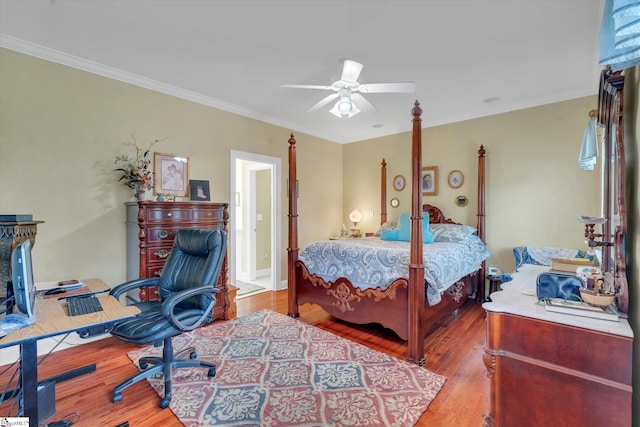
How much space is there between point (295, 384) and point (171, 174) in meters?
2.73

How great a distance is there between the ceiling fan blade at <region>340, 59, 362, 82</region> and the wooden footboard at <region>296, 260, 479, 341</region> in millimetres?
1836

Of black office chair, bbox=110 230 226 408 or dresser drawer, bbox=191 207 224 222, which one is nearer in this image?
black office chair, bbox=110 230 226 408

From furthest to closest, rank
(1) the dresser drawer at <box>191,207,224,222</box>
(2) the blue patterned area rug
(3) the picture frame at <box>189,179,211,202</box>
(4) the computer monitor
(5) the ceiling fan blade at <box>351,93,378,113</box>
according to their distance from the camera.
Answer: (3) the picture frame at <box>189,179,211,202</box>
(1) the dresser drawer at <box>191,207,224,222</box>
(5) the ceiling fan blade at <box>351,93,378,113</box>
(2) the blue patterned area rug
(4) the computer monitor

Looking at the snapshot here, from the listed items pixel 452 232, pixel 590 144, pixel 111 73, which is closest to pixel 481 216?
pixel 452 232

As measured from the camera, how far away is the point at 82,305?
158cm

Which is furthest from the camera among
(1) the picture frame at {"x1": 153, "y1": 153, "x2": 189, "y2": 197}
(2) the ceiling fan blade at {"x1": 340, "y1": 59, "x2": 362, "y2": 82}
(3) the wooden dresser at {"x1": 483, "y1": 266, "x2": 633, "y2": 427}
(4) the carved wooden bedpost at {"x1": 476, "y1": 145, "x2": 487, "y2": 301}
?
(4) the carved wooden bedpost at {"x1": 476, "y1": 145, "x2": 487, "y2": 301}

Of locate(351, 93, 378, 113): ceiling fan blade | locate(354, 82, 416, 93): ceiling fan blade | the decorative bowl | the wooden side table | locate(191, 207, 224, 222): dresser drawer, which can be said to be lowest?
the wooden side table

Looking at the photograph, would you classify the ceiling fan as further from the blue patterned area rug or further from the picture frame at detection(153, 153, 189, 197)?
the blue patterned area rug

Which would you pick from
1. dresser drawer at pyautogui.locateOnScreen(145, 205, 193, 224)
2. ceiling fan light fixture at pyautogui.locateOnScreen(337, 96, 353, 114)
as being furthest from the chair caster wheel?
ceiling fan light fixture at pyautogui.locateOnScreen(337, 96, 353, 114)

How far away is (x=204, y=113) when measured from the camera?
3.76 metres

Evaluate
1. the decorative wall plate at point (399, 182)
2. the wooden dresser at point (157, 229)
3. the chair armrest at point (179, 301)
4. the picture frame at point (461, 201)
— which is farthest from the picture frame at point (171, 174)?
the picture frame at point (461, 201)

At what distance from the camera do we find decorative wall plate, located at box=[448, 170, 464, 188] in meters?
4.37

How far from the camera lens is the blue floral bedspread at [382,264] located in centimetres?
264

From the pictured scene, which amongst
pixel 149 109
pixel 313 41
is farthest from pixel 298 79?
pixel 149 109
